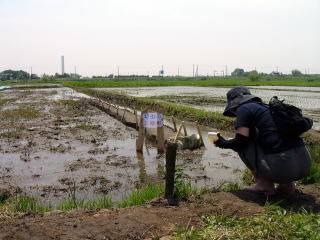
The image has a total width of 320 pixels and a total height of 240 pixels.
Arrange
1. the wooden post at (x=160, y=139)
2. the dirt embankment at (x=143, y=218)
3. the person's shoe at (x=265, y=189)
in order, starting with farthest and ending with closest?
the wooden post at (x=160, y=139) < the person's shoe at (x=265, y=189) < the dirt embankment at (x=143, y=218)

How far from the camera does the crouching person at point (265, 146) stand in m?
3.35

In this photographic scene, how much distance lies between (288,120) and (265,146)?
349 millimetres

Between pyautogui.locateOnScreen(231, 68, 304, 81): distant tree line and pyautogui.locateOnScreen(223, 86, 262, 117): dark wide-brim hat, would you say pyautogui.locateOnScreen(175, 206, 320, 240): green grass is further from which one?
pyautogui.locateOnScreen(231, 68, 304, 81): distant tree line

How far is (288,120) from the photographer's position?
10.6 ft

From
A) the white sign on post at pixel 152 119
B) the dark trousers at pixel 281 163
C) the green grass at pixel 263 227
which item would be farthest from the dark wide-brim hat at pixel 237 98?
the white sign on post at pixel 152 119

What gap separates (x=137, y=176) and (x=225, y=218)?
295 cm

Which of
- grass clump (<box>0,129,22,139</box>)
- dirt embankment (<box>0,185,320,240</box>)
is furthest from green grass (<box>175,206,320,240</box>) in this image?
grass clump (<box>0,129,22,139</box>)

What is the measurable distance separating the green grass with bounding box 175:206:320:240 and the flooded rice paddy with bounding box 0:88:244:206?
128 centimetres

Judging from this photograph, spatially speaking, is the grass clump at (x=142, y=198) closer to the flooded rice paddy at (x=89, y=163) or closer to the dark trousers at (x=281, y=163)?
the flooded rice paddy at (x=89, y=163)

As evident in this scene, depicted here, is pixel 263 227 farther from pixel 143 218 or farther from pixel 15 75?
pixel 15 75

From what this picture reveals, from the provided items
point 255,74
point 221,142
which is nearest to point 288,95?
point 221,142

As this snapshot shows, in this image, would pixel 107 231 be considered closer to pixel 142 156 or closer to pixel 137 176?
pixel 137 176

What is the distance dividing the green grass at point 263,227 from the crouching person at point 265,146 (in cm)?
38

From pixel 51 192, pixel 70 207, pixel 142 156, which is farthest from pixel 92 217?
pixel 142 156
